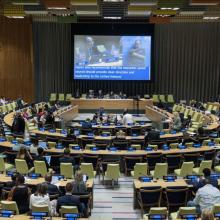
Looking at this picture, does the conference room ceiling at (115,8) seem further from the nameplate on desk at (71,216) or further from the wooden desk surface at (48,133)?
the nameplate on desk at (71,216)

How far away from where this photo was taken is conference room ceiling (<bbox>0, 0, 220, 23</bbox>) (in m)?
20.3

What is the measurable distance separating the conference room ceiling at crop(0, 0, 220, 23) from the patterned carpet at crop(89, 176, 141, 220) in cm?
973

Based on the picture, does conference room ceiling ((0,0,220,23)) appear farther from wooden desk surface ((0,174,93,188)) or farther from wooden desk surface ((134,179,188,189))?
wooden desk surface ((0,174,93,188))

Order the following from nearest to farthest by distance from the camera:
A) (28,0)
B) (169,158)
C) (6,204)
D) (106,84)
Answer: (6,204), (169,158), (28,0), (106,84)

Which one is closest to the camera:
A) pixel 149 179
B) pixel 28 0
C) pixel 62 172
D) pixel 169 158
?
pixel 149 179

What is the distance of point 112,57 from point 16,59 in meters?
7.69

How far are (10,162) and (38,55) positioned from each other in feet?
68.6

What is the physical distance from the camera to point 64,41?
33.5 m

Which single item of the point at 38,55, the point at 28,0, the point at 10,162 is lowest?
the point at 10,162

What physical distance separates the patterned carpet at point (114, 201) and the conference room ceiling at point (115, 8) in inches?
383

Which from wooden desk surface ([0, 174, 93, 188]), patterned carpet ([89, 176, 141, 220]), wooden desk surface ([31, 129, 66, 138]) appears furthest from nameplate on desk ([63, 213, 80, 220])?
wooden desk surface ([31, 129, 66, 138])

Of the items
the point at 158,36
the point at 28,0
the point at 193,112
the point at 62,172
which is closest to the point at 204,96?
the point at 158,36

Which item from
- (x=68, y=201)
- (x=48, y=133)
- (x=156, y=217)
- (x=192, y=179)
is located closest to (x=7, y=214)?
(x=68, y=201)

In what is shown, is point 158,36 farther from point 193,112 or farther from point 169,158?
point 169,158
